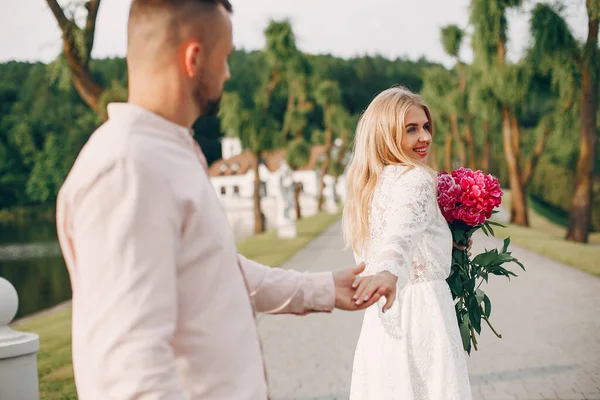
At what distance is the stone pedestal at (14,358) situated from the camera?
13.9 ft

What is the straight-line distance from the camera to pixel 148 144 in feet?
4.87

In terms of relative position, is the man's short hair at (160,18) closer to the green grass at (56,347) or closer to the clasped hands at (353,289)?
the clasped hands at (353,289)

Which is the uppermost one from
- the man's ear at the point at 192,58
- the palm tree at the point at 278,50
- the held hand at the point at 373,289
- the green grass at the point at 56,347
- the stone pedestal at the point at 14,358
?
the palm tree at the point at 278,50

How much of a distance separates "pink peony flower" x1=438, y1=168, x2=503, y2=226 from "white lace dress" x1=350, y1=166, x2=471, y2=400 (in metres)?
0.16

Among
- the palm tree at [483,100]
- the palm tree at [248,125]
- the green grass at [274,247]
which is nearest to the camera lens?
the green grass at [274,247]

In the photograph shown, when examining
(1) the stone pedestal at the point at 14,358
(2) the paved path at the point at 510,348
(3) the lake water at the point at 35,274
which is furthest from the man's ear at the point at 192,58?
(3) the lake water at the point at 35,274

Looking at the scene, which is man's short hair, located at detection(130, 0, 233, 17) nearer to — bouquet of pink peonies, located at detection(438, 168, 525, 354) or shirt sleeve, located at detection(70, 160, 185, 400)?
shirt sleeve, located at detection(70, 160, 185, 400)

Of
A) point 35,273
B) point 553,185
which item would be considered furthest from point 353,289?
point 553,185

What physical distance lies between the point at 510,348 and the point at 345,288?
19.4ft

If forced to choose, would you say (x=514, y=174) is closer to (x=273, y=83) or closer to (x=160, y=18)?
(x=273, y=83)

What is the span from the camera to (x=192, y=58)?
1.58m

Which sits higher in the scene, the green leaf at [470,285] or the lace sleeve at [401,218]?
the lace sleeve at [401,218]

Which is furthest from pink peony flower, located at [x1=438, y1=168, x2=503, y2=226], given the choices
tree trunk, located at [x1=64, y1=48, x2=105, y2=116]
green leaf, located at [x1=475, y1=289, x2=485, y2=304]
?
tree trunk, located at [x1=64, y1=48, x2=105, y2=116]

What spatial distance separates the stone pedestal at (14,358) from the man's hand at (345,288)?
9.14 ft
